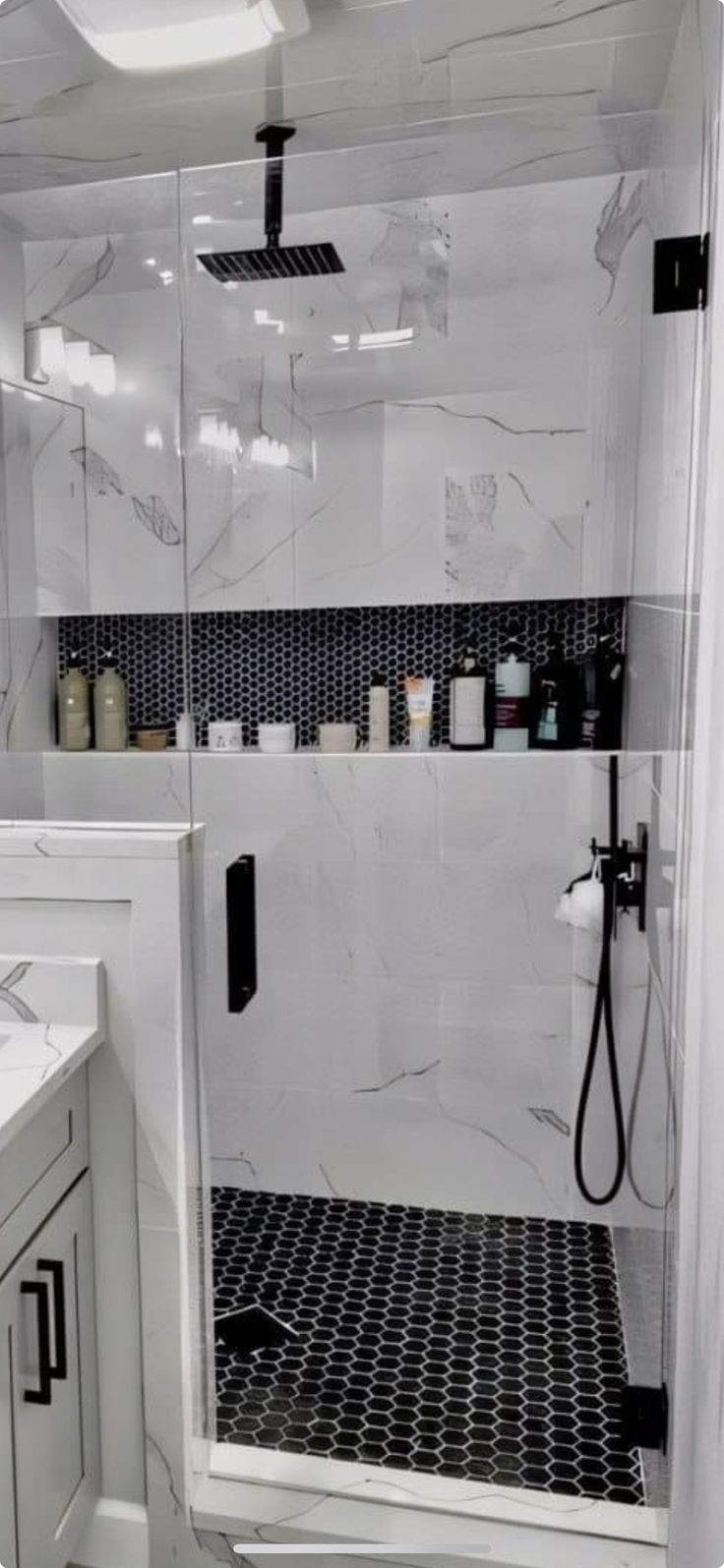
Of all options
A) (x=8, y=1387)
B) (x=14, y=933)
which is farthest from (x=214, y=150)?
(x=8, y=1387)

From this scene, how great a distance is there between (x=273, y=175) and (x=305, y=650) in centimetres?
76

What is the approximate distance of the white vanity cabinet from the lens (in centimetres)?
132

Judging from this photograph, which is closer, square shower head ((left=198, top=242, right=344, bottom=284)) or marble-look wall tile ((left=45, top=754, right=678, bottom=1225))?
square shower head ((left=198, top=242, right=344, bottom=284))

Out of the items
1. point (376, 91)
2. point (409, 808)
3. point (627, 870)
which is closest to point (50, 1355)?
point (409, 808)

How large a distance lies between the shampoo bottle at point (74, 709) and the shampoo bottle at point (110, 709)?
21 mm

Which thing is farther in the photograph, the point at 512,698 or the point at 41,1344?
the point at 512,698

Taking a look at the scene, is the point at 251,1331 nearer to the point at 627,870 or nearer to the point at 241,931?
the point at 241,931

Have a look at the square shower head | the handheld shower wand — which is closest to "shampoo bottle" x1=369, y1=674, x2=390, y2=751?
the handheld shower wand

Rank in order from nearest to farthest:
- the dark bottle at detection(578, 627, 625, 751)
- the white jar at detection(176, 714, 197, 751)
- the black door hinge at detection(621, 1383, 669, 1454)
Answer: the black door hinge at detection(621, 1383, 669, 1454) → the white jar at detection(176, 714, 197, 751) → the dark bottle at detection(578, 627, 625, 751)

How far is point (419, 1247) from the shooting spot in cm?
190

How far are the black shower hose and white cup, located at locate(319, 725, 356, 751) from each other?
491 millimetres

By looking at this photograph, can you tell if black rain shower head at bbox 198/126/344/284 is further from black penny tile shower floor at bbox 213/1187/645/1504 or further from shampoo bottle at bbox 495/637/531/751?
black penny tile shower floor at bbox 213/1187/645/1504

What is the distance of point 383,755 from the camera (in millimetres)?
1898

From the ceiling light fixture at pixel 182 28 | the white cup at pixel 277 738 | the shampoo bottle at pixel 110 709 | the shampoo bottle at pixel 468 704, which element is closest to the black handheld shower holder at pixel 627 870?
the shampoo bottle at pixel 468 704
